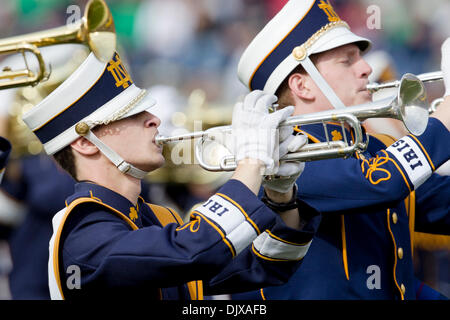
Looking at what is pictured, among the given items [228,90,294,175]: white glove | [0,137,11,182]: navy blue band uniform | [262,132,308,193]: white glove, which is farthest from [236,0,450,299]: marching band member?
[0,137,11,182]: navy blue band uniform

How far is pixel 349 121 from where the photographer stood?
3.19 metres

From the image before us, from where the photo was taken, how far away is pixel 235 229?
2.96 metres

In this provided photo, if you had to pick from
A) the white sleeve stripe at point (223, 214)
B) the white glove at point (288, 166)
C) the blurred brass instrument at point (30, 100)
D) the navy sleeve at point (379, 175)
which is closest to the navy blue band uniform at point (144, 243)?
the white sleeve stripe at point (223, 214)

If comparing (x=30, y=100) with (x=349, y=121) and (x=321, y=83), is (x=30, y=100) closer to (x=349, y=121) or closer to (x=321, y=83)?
(x=321, y=83)

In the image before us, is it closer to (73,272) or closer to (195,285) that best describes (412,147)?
(195,285)

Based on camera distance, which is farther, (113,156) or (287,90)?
(287,90)

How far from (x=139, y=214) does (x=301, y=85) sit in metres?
1.07

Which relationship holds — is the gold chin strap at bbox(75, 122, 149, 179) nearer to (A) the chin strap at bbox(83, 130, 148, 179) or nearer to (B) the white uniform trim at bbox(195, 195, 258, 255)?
(A) the chin strap at bbox(83, 130, 148, 179)

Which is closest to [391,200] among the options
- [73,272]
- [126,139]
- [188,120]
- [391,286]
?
[391,286]

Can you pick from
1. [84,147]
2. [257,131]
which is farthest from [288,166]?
[84,147]

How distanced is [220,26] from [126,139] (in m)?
7.12

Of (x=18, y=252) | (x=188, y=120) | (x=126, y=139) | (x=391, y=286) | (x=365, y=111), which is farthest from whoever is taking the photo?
(x=188, y=120)

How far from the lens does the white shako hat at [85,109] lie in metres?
3.45

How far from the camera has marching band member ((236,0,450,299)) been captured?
3.60 m
